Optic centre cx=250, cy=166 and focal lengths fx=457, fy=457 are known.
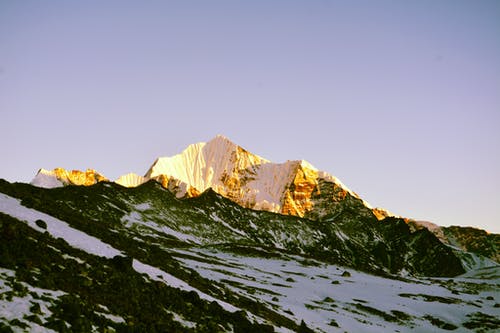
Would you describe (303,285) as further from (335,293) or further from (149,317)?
(149,317)

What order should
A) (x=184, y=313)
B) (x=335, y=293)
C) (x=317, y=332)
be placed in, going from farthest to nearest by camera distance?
(x=335, y=293)
(x=317, y=332)
(x=184, y=313)

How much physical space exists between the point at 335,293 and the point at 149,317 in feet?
180

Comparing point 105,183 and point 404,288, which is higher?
point 105,183

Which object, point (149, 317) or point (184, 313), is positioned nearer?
point (149, 317)

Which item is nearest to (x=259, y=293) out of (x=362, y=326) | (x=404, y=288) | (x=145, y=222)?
(x=362, y=326)

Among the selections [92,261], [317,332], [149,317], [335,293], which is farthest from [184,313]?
[335,293]

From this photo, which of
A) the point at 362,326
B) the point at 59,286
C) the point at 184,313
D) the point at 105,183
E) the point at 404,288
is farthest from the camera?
the point at 105,183

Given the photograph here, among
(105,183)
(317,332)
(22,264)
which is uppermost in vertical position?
(105,183)

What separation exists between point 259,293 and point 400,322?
62.5 feet

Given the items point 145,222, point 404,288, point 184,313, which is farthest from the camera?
point 145,222

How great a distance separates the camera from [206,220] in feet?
625

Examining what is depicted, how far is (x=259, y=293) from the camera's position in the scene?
52406 millimetres

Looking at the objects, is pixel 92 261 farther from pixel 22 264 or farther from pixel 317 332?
pixel 317 332

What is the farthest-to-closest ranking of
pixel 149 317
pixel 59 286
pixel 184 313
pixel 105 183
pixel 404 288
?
pixel 105 183, pixel 404 288, pixel 184 313, pixel 149 317, pixel 59 286
